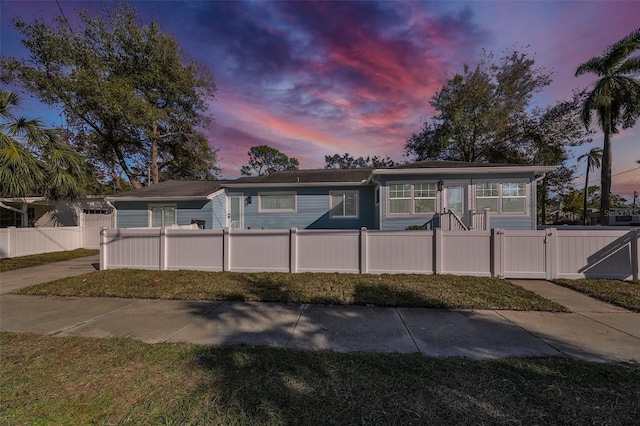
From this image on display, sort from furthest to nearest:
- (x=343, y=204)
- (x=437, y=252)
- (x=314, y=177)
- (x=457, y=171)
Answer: (x=314, y=177)
(x=343, y=204)
(x=457, y=171)
(x=437, y=252)

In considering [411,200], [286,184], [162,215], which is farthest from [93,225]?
[411,200]

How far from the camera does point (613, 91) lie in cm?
1584

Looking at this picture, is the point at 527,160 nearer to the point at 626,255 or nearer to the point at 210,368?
the point at 626,255

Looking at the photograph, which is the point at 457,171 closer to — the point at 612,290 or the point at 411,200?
the point at 411,200

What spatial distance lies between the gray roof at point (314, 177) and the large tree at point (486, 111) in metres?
10.9

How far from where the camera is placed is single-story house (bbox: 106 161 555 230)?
10.2 meters

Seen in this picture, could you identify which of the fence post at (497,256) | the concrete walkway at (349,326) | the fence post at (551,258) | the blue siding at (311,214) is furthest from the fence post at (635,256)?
the blue siding at (311,214)

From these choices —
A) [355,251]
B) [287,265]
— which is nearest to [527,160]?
[355,251]

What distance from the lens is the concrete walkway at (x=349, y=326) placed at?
3.38 meters

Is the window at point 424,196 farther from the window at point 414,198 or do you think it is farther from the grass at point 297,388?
the grass at point 297,388

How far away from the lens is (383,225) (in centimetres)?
1053

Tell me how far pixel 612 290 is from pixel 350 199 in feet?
29.0

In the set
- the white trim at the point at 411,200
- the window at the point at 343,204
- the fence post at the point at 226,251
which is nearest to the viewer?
the fence post at the point at 226,251

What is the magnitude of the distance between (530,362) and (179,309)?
5.20 meters
